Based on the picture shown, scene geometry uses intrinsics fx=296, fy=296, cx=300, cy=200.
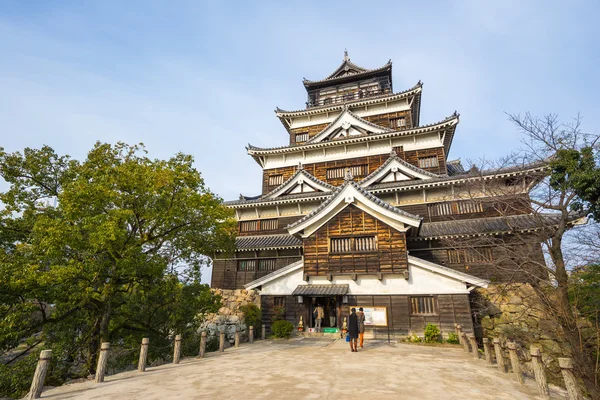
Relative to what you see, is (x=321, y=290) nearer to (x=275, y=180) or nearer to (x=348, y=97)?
(x=275, y=180)

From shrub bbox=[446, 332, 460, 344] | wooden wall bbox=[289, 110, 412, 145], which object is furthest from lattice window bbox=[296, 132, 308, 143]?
shrub bbox=[446, 332, 460, 344]

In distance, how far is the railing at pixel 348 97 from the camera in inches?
1183

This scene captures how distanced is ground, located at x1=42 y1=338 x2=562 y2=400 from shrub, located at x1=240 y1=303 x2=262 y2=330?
560cm

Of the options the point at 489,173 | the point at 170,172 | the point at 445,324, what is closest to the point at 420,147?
the point at 489,173

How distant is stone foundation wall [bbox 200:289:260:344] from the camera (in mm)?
17450

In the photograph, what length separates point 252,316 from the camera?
1709 cm

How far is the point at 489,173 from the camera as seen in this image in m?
18.2

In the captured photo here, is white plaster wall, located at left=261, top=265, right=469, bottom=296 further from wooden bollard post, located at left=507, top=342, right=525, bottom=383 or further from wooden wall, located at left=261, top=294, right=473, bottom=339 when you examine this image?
wooden bollard post, located at left=507, top=342, right=525, bottom=383

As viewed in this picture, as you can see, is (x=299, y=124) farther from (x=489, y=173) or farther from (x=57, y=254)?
(x=57, y=254)

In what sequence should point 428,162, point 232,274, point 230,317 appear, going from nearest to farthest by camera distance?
point 230,317 < point 232,274 < point 428,162

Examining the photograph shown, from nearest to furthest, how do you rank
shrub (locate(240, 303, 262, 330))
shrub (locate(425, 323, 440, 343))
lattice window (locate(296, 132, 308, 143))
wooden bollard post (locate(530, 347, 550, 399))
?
wooden bollard post (locate(530, 347, 550, 399)), shrub (locate(425, 323, 440, 343)), shrub (locate(240, 303, 262, 330)), lattice window (locate(296, 132, 308, 143))

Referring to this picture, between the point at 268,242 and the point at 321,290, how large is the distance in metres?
7.18

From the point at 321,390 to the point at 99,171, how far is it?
449 inches

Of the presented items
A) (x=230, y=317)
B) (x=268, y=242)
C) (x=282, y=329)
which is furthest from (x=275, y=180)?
(x=282, y=329)
